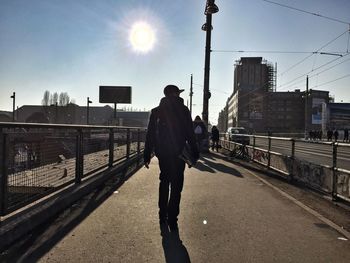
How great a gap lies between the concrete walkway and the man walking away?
51 cm

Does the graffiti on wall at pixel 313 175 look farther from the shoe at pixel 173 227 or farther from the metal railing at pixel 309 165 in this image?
the shoe at pixel 173 227

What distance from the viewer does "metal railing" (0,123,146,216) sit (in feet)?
17.4

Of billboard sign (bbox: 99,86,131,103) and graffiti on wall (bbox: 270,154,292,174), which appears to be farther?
billboard sign (bbox: 99,86,131,103)

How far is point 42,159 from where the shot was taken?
21.5 ft

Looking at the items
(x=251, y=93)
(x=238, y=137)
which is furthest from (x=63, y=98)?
(x=238, y=137)

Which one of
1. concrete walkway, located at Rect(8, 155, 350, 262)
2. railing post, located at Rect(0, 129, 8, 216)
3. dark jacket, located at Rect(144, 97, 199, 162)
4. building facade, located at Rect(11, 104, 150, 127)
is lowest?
concrete walkway, located at Rect(8, 155, 350, 262)

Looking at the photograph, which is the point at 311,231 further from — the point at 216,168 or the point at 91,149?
the point at 216,168

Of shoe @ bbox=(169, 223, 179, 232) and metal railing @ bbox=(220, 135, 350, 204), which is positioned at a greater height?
metal railing @ bbox=(220, 135, 350, 204)

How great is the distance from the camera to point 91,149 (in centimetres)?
977

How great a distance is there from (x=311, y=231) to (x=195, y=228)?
157 cm

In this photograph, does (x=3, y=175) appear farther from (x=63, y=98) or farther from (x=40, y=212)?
(x=63, y=98)

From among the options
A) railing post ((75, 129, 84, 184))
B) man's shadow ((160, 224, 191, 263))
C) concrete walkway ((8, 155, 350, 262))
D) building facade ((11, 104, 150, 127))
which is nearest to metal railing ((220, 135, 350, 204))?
concrete walkway ((8, 155, 350, 262))

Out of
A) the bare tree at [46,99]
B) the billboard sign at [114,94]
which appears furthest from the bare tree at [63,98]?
the billboard sign at [114,94]

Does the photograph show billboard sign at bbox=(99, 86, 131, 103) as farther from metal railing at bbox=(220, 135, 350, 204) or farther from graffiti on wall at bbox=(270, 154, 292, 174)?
graffiti on wall at bbox=(270, 154, 292, 174)
